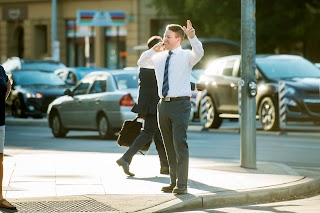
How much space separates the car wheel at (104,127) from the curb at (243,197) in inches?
386

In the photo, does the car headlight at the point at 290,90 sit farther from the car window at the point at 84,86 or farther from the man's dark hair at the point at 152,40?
the man's dark hair at the point at 152,40

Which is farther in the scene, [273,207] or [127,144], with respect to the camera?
[127,144]

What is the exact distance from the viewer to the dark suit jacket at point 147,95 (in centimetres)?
1447

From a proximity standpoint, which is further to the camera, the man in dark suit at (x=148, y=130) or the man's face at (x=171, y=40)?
the man in dark suit at (x=148, y=130)

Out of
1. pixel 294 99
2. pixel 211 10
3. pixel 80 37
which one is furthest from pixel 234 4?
pixel 80 37

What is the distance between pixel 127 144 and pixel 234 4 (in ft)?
90.0

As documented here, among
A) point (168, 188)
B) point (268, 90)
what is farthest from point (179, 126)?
point (268, 90)

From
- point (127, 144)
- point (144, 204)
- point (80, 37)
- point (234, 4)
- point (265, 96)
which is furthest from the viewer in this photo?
point (80, 37)

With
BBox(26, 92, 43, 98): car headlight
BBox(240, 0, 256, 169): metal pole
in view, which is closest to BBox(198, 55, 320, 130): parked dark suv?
BBox(26, 92, 43, 98): car headlight

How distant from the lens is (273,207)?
11.8 meters

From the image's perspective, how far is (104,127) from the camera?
23.1 meters

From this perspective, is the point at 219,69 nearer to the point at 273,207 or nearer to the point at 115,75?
the point at 115,75

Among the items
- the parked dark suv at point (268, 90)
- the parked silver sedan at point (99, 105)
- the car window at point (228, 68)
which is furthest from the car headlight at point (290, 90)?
the parked silver sedan at point (99, 105)

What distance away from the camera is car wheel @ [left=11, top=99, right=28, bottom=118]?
3234 cm
